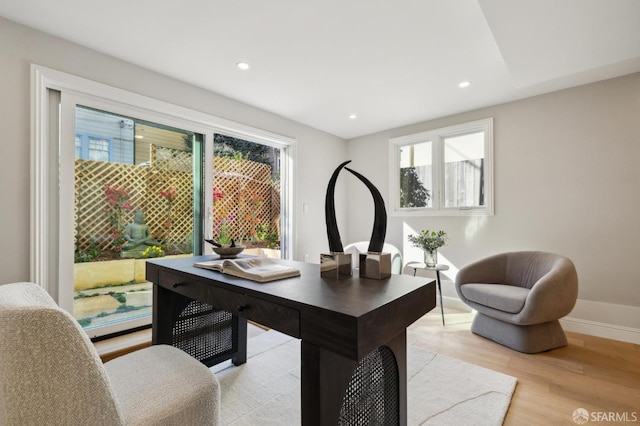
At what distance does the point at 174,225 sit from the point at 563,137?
397 centimetres

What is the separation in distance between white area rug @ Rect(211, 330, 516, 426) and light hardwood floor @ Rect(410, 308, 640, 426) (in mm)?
113

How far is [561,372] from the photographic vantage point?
199 cm

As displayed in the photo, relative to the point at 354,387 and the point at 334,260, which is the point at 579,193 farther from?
the point at 354,387

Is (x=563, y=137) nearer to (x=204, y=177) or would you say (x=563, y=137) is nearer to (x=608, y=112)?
(x=608, y=112)

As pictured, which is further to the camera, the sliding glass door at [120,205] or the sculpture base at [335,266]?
the sliding glass door at [120,205]

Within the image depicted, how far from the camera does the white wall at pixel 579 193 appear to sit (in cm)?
255

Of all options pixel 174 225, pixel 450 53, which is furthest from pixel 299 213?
pixel 450 53

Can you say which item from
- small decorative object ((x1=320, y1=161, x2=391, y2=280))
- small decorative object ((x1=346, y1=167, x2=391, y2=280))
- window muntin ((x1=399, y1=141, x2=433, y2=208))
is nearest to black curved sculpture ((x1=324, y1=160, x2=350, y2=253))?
small decorative object ((x1=320, y1=161, x2=391, y2=280))

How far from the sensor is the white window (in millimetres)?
3395

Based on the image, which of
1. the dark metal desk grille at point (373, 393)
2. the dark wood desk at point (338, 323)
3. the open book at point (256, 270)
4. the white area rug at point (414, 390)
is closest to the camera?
the dark wood desk at point (338, 323)

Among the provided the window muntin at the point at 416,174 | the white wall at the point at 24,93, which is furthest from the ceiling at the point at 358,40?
the window muntin at the point at 416,174

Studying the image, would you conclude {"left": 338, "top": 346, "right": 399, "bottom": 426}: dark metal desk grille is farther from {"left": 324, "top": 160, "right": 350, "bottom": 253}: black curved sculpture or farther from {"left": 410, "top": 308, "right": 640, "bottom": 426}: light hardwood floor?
{"left": 410, "top": 308, "right": 640, "bottom": 426}: light hardwood floor

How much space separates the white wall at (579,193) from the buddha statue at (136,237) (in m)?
3.40

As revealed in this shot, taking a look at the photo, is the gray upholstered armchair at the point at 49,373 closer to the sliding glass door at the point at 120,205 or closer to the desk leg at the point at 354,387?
the desk leg at the point at 354,387
